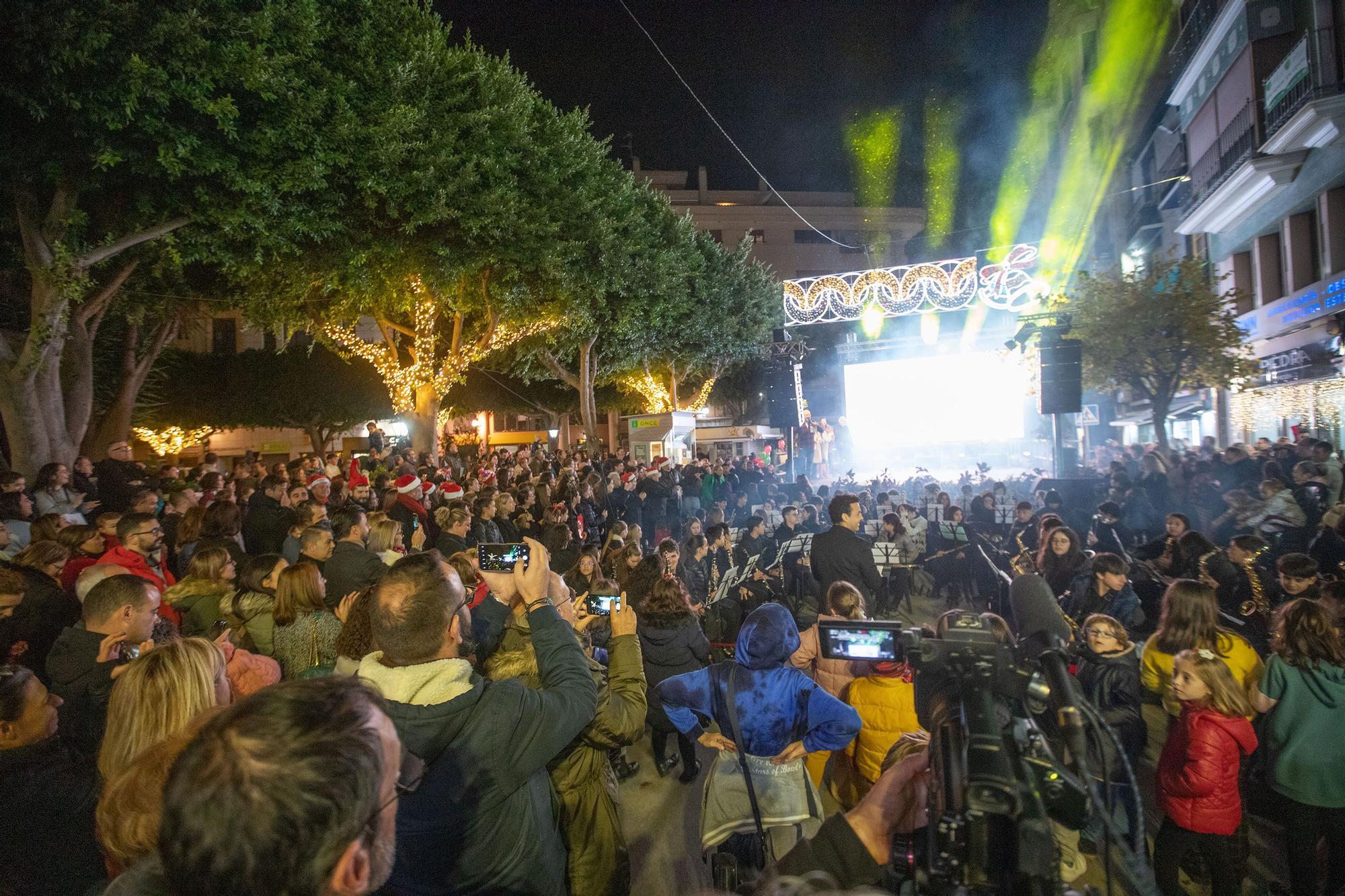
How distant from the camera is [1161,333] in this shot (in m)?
13.8

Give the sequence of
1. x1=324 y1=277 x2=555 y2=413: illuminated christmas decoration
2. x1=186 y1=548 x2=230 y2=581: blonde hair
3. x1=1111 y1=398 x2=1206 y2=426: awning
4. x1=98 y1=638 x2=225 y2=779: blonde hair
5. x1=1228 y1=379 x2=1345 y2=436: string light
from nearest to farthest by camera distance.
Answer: x1=98 y1=638 x2=225 y2=779: blonde hair, x1=186 y1=548 x2=230 y2=581: blonde hair, x1=1228 y1=379 x2=1345 y2=436: string light, x1=324 y1=277 x2=555 y2=413: illuminated christmas decoration, x1=1111 y1=398 x2=1206 y2=426: awning

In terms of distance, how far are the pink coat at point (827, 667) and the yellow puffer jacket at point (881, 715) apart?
10 centimetres

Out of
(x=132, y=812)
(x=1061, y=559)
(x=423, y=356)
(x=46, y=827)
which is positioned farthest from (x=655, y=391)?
(x=132, y=812)

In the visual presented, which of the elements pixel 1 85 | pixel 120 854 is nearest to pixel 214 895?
pixel 120 854

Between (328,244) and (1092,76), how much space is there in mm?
28825

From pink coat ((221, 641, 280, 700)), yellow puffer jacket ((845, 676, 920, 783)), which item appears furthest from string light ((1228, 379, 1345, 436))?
pink coat ((221, 641, 280, 700))

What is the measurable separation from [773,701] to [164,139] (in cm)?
923

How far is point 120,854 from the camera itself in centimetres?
160

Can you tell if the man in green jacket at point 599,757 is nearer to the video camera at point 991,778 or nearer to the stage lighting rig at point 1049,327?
the video camera at point 991,778

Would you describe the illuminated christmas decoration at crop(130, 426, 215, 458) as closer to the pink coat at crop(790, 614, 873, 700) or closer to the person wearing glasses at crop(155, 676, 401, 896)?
the pink coat at crop(790, 614, 873, 700)

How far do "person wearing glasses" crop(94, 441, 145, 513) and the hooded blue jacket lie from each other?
356 inches

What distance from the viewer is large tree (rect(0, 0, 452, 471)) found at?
7367mm

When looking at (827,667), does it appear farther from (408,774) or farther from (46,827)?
(46,827)

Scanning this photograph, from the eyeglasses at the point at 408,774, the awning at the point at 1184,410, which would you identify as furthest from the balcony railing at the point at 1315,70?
the eyeglasses at the point at 408,774
